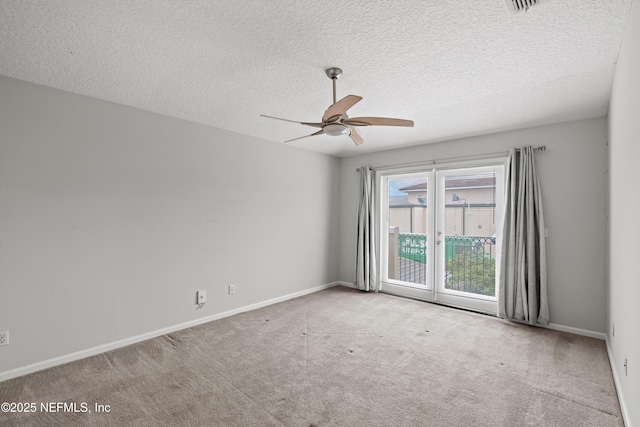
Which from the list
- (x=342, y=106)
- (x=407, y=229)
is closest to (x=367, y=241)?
(x=407, y=229)

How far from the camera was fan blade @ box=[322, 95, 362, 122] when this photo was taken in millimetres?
2162

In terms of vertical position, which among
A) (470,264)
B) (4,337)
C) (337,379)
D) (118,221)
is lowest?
(337,379)

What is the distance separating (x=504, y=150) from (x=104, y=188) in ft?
15.0

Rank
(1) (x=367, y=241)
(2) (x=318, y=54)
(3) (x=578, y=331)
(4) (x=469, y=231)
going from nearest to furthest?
(2) (x=318, y=54) → (3) (x=578, y=331) → (4) (x=469, y=231) → (1) (x=367, y=241)

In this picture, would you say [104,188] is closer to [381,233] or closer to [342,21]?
[342,21]

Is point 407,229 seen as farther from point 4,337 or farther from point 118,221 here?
point 4,337

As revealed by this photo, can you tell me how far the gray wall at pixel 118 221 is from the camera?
2.55 m

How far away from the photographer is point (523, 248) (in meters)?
3.68

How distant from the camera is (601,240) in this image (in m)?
3.31

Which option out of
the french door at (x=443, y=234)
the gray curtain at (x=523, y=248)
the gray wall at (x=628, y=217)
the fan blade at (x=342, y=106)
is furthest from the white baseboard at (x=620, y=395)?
the fan blade at (x=342, y=106)

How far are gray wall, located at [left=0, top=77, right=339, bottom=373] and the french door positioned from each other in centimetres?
189

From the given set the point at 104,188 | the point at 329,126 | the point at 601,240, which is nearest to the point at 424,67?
the point at 329,126

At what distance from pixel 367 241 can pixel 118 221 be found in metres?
3.51

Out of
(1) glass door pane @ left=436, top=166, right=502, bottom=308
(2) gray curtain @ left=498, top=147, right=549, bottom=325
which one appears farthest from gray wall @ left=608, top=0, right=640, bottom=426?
(1) glass door pane @ left=436, top=166, right=502, bottom=308
